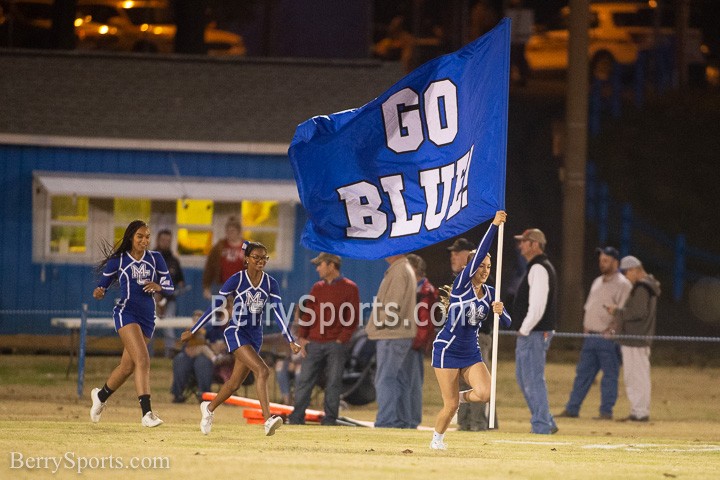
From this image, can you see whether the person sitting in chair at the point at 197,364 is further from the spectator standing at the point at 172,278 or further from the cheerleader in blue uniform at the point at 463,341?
the cheerleader in blue uniform at the point at 463,341

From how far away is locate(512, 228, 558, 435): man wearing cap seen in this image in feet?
49.5

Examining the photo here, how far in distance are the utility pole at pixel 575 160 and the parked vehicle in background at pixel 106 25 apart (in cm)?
643

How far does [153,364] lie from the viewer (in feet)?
71.7

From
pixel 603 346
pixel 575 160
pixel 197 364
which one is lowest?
pixel 197 364

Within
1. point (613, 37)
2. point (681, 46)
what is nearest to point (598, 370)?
point (681, 46)

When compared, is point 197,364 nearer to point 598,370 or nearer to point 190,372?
point 190,372

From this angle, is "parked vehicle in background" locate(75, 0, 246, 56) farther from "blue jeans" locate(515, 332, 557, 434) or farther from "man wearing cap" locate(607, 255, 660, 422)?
"blue jeans" locate(515, 332, 557, 434)

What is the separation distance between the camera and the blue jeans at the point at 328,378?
15633 millimetres

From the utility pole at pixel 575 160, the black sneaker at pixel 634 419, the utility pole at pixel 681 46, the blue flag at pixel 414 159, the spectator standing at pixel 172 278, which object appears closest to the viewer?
the blue flag at pixel 414 159

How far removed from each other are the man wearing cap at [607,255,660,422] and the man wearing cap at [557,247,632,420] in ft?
0.39

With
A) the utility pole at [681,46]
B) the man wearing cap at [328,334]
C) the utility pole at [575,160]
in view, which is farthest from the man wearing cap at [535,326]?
the utility pole at [681,46]

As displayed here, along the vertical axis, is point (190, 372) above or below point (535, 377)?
below

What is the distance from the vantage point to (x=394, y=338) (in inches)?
609

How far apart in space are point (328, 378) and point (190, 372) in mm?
2664
